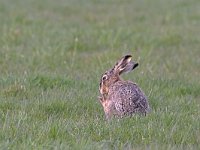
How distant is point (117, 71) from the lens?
24.7 ft

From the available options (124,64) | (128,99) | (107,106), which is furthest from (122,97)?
(124,64)

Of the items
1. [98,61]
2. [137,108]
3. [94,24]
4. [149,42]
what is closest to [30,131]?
[137,108]

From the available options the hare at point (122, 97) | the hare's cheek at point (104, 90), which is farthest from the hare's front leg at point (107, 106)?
the hare's cheek at point (104, 90)

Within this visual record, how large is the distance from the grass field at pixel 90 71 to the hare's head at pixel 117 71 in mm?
234

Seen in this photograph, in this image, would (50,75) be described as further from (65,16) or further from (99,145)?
(65,16)

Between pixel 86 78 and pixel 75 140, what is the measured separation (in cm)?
320

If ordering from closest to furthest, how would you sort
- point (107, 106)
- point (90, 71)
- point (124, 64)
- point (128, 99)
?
1. point (128, 99)
2. point (107, 106)
3. point (124, 64)
4. point (90, 71)

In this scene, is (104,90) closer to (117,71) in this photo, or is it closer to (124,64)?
(117,71)

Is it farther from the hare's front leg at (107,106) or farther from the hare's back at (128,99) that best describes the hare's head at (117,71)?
the hare's back at (128,99)

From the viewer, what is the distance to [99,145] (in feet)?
19.1

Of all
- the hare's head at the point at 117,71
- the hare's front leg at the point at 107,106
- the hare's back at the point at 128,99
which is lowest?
the hare's front leg at the point at 107,106

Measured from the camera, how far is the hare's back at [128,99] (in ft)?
22.5

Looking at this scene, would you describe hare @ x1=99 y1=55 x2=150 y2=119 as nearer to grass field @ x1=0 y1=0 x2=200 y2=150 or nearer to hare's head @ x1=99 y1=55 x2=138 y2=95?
hare's head @ x1=99 y1=55 x2=138 y2=95

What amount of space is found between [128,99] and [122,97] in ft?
0.28
